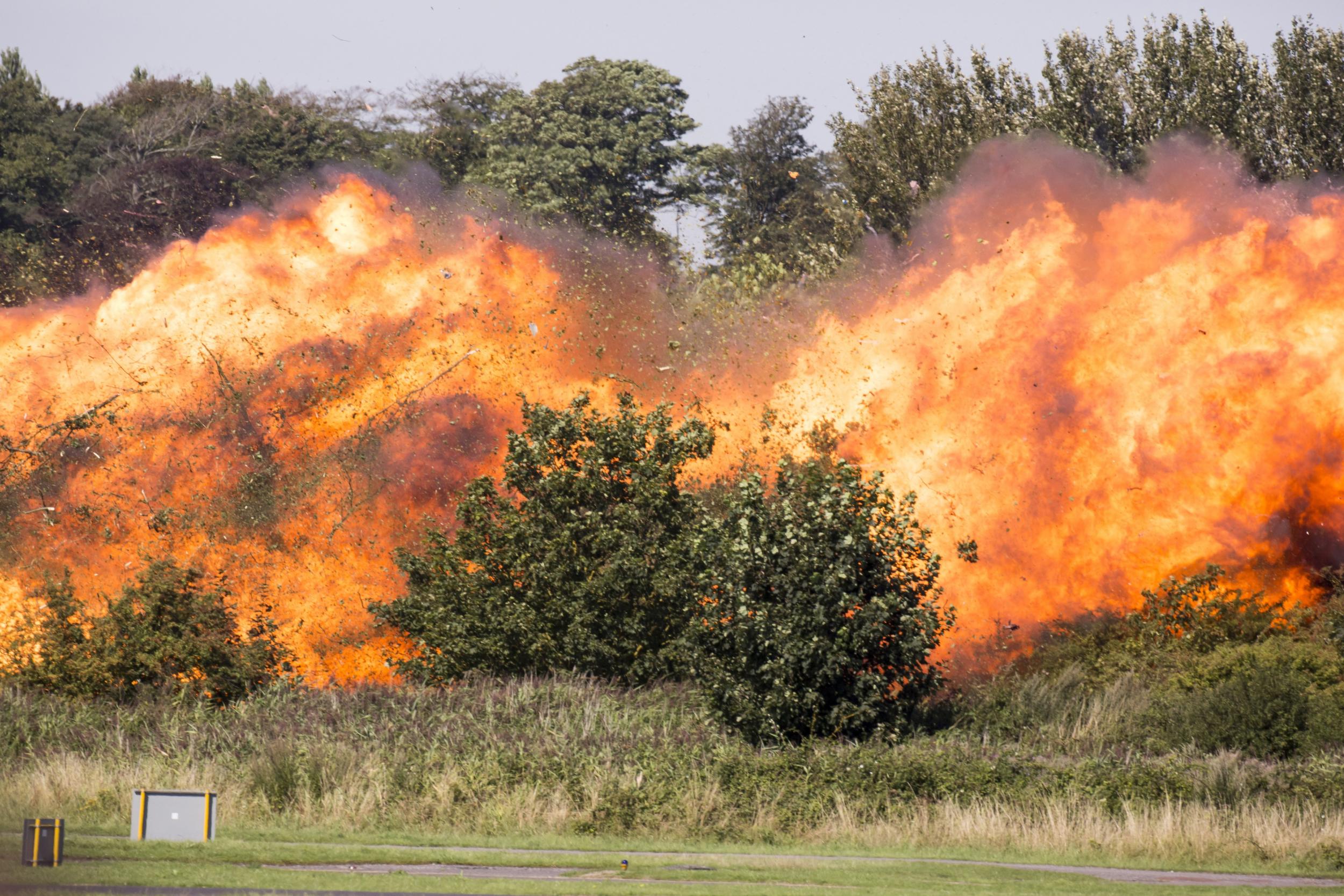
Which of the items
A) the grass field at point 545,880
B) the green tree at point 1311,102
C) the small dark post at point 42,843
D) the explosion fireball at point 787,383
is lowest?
the grass field at point 545,880

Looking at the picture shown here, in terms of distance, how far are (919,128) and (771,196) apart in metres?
13.8

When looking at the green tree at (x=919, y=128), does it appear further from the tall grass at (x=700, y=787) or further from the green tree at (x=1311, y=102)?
the tall grass at (x=700, y=787)

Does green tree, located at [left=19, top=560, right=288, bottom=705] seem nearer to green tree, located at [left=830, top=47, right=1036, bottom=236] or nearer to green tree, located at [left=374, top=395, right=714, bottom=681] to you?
green tree, located at [left=374, top=395, right=714, bottom=681]

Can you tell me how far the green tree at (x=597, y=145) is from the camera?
2795 inches

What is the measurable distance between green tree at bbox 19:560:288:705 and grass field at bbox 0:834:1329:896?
12.8m

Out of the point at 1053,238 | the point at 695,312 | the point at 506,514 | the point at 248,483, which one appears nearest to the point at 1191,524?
the point at 1053,238

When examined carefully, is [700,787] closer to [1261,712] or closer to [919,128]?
[1261,712]

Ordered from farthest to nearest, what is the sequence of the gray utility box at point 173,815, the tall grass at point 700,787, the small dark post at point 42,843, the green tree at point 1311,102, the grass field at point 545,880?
the green tree at point 1311,102
the tall grass at point 700,787
the gray utility box at point 173,815
the small dark post at point 42,843
the grass field at point 545,880

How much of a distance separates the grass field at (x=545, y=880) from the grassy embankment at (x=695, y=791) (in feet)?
6.00

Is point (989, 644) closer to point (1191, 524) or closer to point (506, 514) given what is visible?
point (1191, 524)

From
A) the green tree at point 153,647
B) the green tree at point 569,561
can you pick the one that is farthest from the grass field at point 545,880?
the green tree at point 569,561

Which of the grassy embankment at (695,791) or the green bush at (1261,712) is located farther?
the green bush at (1261,712)

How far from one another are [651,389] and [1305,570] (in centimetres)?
1948

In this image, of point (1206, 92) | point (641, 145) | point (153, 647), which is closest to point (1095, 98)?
point (1206, 92)
